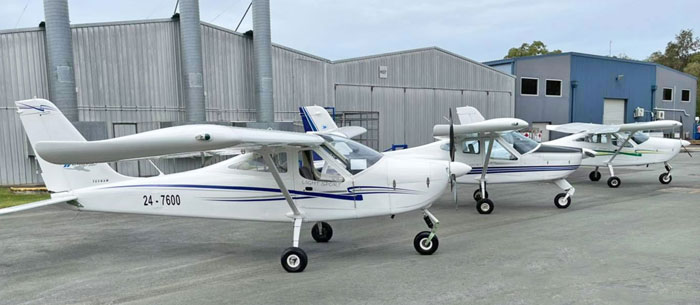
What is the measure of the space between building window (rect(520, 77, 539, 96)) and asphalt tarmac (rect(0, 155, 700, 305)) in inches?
723

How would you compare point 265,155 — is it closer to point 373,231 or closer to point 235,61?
point 373,231

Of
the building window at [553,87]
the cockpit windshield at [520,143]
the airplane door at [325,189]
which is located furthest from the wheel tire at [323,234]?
the building window at [553,87]

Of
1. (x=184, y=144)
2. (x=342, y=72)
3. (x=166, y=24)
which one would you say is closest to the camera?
(x=184, y=144)

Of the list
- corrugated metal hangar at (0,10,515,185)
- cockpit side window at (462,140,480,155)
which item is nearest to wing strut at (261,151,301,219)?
cockpit side window at (462,140,480,155)

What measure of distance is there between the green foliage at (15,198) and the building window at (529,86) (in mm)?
25215

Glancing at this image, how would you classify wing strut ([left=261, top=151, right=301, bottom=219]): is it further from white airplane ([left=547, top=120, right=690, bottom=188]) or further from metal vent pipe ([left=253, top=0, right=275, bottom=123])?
metal vent pipe ([left=253, top=0, right=275, bottom=123])

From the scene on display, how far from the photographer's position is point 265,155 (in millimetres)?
5746

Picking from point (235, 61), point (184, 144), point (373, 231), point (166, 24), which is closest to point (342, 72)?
point (235, 61)

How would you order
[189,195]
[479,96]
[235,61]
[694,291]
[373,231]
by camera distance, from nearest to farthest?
1. [694,291]
2. [189,195]
3. [373,231]
4. [235,61]
5. [479,96]

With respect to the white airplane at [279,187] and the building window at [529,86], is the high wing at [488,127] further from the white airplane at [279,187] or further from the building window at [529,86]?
the building window at [529,86]

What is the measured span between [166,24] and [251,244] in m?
11.8

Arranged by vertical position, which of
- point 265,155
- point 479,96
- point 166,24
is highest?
point 166,24

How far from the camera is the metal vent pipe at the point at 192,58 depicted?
15156 millimetres

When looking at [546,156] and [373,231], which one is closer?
[373,231]
